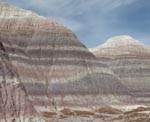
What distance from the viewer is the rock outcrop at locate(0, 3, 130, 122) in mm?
122875

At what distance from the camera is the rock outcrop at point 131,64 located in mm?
175250

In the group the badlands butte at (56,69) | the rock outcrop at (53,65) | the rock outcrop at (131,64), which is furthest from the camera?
the rock outcrop at (131,64)

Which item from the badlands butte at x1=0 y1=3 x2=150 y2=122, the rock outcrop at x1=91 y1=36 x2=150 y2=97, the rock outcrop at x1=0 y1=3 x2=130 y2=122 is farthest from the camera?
the rock outcrop at x1=91 y1=36 x2=150 y2=97

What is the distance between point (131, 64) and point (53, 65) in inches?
2153

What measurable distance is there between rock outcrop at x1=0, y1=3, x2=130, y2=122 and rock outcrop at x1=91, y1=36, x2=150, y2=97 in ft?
96.5

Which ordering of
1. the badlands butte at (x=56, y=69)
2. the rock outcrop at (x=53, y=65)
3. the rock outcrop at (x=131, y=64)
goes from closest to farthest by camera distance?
the badlands butte at (x=56, y=69) < the rock outcrop at (x=53, y=65) < the rock outcrop at (x=131, y=64)

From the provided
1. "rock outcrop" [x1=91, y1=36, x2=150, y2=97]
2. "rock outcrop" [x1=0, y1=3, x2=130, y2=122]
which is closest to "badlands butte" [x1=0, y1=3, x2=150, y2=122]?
"rock outcrop" [x1=0, y1=3, x2=130, y2=122]

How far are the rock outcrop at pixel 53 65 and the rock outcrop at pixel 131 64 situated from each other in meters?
29.4

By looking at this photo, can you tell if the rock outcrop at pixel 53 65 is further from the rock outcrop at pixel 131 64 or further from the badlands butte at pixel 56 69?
the rock outcrop at pixel 131 64

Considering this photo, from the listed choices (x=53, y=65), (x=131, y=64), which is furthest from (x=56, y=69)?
(x=131, y=64)

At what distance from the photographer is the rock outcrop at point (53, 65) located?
122875mm

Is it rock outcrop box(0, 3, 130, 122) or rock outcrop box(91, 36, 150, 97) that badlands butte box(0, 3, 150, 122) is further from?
rock outcrop box(91, 36, 150, 97)

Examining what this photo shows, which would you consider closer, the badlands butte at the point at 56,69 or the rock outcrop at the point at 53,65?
the badlands butte at the point at 56,69

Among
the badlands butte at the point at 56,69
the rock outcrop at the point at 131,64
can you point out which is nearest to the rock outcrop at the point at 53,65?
the badlands butte at the point at 56,69
